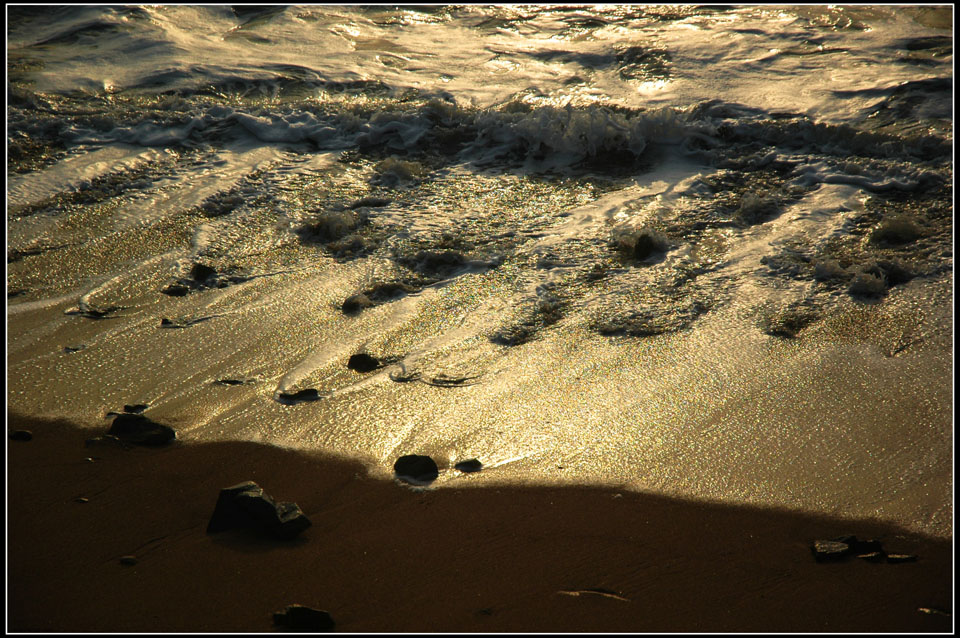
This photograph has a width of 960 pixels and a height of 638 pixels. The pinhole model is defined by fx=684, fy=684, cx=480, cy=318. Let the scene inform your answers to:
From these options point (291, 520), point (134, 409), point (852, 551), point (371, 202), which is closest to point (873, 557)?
point (852, 551)

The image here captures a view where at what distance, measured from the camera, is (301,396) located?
3.71m

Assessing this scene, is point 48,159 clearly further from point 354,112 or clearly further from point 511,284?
point 511,284

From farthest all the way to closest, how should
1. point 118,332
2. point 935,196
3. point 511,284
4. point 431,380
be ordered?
1. point 935,196
2. point 511,284
3. point 118,332
4. point 431,380

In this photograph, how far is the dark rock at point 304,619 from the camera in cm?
226

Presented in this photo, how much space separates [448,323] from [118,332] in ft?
6.79

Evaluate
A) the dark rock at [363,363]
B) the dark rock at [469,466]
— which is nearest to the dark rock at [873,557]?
the dark rock at [469,466]

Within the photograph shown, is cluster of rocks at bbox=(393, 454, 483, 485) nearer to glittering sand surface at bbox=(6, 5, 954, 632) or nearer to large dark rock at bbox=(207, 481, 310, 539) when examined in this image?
glittering sand surface at bbox=(6, 5, 954, 632)

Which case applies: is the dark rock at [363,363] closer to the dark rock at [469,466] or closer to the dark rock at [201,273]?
the dark rock at [469,466]

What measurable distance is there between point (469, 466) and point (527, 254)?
239 cm

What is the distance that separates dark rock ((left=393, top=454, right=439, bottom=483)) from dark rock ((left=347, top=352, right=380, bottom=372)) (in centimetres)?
93

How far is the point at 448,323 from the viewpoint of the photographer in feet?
14.5

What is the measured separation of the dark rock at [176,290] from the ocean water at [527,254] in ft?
0.07

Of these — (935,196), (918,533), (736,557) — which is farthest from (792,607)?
(935,196)

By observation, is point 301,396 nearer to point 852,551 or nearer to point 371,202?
point 852,551
